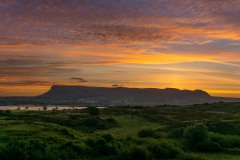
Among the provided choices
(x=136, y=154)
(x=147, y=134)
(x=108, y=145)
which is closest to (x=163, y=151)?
(x=136, y=154)

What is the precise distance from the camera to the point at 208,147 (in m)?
53.9

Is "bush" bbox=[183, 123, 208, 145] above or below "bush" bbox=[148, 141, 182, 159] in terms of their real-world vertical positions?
above

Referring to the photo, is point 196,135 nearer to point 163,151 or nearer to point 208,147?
point 208,147

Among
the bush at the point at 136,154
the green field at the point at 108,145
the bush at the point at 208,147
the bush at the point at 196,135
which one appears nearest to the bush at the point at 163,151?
the green field at the point at 108,145

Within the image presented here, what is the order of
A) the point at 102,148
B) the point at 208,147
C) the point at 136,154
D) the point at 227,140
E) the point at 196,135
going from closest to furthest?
1. the point at 136,154
2. the point at 102,148
3. the point at 208,147
4. the point at 196,135
5. the point at 227,140

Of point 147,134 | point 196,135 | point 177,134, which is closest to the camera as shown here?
point 196,135

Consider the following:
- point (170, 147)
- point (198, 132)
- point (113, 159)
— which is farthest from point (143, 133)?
point (113, 159)

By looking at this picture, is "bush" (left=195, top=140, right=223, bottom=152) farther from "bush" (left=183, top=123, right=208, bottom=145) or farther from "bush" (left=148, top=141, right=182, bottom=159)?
"bush" (left=148, top=141, right=182, bottom=159)

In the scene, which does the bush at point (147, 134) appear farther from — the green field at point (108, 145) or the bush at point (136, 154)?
the bush at point (136, 154)

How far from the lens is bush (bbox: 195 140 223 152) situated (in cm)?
5384

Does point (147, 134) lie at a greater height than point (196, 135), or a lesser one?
lesser

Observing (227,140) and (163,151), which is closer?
(163,151)

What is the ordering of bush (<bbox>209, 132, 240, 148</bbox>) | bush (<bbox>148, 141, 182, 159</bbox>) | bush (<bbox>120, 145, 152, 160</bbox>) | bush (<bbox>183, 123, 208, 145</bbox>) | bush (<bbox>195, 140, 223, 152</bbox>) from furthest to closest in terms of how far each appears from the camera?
bush (<bbox>209, 132, 240, 148</bbox>), bush (<bbox>183, 123, 208, 145</bbox>), bush (<bbox>195, 140, 223, 152</bbox>), bush (<bbox>148, 141, 182, 159</bbox>), bush (<bbox>120, 145, 152, 160</bbox>)

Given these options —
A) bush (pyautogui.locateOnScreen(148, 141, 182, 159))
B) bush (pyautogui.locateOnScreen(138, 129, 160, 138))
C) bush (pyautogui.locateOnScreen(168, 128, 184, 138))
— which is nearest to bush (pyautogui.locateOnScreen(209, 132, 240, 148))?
bush (pyautogui.locateOnScreen(168, 128, 184, 138))
